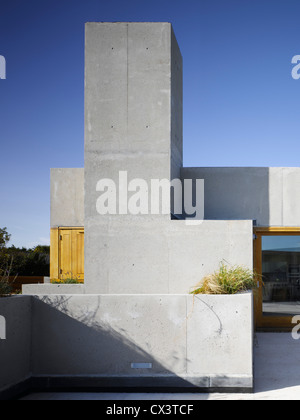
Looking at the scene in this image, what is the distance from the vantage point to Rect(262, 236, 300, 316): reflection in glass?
8.66 meters

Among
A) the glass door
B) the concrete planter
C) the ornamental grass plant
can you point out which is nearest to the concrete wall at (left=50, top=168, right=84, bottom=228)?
the glass door

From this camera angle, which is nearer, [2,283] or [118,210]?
[2,283]

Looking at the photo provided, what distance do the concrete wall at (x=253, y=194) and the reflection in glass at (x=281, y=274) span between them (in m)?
0.46

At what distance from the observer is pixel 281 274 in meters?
8.76

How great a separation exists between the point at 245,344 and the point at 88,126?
180 inches

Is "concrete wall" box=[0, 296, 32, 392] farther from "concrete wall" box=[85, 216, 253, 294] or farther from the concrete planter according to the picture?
"concrete wall" box=[85, 216, 253, 294]

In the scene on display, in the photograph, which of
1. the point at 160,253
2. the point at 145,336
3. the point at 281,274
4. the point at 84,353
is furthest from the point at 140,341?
the point at 281,274

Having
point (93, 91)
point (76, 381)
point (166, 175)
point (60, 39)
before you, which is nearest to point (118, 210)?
point (166, 175)

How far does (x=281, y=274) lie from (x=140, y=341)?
15.5 ft

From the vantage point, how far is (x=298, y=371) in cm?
584

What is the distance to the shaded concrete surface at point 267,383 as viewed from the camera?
4734 millimetres

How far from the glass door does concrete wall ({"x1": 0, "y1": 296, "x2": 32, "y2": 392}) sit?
522 cm

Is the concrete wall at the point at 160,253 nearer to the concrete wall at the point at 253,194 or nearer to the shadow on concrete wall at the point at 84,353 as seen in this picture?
the concrete wall at the point at 253,194
